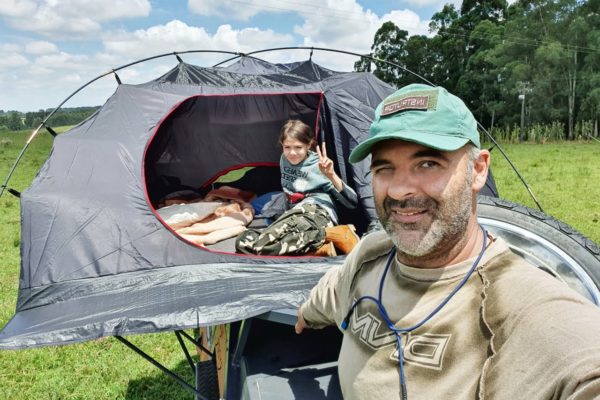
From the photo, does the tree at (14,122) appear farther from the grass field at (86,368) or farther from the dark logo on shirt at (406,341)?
the dark logo on shirt at (406,341)

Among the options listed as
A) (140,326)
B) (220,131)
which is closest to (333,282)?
(140,326)

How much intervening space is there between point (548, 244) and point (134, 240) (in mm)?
2113

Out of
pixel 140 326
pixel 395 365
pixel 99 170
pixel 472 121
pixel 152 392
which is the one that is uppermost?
pixel 472 121

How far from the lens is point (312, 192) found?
12.0 ft

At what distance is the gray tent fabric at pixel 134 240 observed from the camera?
217cm

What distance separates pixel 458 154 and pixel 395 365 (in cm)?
49

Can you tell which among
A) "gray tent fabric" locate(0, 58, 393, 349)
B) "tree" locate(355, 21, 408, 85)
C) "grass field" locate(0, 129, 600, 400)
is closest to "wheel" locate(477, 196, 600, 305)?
"gray tent fabric" locate(0, 58, 393, 349)

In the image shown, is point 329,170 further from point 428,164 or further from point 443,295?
point 443,295

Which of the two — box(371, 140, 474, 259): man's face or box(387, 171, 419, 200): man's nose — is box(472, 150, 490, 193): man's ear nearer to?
box(371, 140, 474, 259): man's face

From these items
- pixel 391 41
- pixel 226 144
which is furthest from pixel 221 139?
pixel 391 41

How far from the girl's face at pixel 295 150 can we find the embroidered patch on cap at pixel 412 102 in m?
2.54

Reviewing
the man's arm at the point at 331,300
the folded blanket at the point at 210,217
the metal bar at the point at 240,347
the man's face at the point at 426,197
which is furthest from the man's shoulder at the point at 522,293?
the folded blanket at the point at 210,217

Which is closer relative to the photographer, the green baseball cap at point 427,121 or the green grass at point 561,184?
the green baseball cap at point 427,121

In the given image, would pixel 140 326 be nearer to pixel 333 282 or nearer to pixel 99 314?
pixel 99 314
